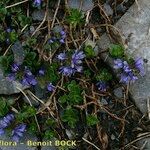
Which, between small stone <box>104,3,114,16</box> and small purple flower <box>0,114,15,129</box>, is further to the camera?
small stone <box>104,3,114,16</box>

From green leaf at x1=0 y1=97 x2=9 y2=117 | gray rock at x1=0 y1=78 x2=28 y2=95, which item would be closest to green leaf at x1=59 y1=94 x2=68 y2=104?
gray rock at x1=0 y1=78 x2=28 y2=95

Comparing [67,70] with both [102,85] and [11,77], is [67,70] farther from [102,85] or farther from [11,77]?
[11,77]

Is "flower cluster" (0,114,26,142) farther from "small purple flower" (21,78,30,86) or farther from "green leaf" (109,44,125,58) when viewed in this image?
"green leaf" (109,44,125,58)

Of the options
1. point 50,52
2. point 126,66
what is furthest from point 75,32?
point 126,66

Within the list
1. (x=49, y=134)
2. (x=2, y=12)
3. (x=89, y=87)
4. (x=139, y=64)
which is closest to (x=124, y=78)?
(x=139, y=64)

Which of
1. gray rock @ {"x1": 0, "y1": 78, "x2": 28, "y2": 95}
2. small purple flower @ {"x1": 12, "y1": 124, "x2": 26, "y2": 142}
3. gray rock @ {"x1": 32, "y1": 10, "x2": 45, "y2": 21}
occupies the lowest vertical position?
small purple flower @ {"x1": 12, "y1": 124, "x2": 26, "y2": 142}

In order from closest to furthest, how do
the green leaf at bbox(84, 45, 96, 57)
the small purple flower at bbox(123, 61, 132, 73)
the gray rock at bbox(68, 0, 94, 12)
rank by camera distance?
1. the small purple flower at bbox(123, 61, 132, 73)
2. the green leaf at bbox(84, 45, 96, 57)
3. the gray rock at bbox(68, 0, 94, 12)

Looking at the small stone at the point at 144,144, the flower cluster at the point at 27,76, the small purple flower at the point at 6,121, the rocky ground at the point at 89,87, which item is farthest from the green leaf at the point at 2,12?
the small stone at the point at 144,144
